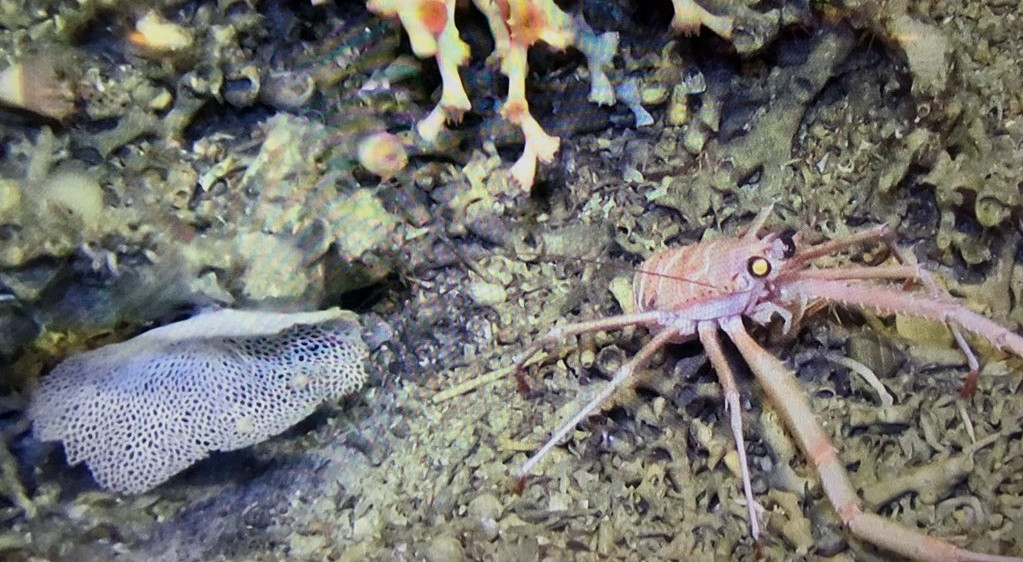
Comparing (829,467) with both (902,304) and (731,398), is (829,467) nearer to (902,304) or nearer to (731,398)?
(731,398)

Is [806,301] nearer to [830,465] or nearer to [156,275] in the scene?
[830,465]

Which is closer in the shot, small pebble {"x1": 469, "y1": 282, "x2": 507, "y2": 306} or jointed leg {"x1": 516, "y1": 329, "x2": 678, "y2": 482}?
jointed leg {"x1": 516, "y1": 329, "x2": 678, "y2": 482}

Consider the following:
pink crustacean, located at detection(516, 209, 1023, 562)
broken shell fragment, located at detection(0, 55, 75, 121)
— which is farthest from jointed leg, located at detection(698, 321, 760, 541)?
broken shell fragment, located at detection(0, 55, 75, 121)

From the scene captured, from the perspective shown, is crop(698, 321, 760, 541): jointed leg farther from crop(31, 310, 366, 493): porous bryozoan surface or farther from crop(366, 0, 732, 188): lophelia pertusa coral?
crop(31, 310, 366, 493): porous bryozoan surface

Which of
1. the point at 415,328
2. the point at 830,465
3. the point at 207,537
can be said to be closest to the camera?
the point at 830,465

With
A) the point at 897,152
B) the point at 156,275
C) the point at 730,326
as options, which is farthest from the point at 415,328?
the point at 897,152

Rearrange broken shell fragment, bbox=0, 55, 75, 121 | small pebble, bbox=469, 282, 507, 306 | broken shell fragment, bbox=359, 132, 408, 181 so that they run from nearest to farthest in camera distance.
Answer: broken shell fragment, bbox=0, 55, 75, 121, broken shell fragment, bbox=359, 132, 408, 181, small pebble, bbox=469, 282, 507, 306

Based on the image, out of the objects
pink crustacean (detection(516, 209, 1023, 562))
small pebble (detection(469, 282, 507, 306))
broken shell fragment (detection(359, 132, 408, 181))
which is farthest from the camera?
small pebble (detection(469, 282, 507, 306))

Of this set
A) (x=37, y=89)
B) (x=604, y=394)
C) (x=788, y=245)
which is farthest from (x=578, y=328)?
(x=37, y=89)
